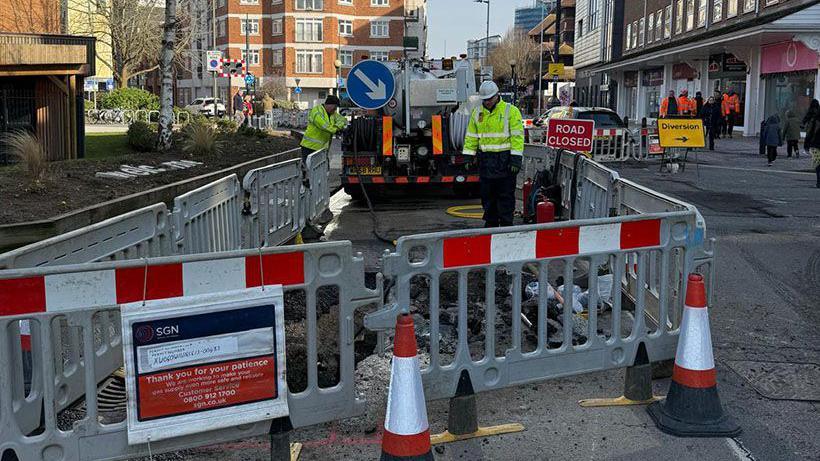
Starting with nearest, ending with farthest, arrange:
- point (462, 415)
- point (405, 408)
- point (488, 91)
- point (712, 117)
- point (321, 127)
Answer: point (405, 408) → point (462, 415) → point (488, 91) → point (321, 127) → point (712, 117)

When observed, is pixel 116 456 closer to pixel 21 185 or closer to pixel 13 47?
pixel 21 185

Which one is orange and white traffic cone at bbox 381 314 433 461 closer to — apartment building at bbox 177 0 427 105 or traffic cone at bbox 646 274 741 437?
traffic cone at bbox 646 274 741 437

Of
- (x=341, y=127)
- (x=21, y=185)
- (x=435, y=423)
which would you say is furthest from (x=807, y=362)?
(x=21, y=185)

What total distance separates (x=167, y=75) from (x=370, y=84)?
351 inches

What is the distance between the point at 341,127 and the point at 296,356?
7.95 metres

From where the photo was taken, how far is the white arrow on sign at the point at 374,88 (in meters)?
12.1

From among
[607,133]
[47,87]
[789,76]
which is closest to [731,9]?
[789,76]

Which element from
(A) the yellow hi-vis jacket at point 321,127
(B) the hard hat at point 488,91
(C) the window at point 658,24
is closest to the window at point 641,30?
(C) the window at point 658,24

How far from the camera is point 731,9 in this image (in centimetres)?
3384

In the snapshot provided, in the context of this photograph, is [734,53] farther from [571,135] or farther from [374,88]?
[374,88]

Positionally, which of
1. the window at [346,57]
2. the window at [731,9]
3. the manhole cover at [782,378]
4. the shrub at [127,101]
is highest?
the window at [346,57]

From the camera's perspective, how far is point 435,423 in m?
4.76

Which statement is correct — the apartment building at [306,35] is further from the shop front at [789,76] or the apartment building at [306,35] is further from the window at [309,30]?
the shop front at [789,76]

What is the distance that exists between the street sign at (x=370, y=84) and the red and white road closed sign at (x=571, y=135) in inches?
109
